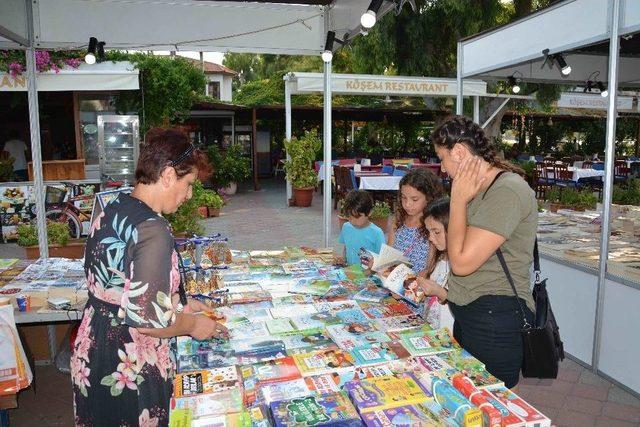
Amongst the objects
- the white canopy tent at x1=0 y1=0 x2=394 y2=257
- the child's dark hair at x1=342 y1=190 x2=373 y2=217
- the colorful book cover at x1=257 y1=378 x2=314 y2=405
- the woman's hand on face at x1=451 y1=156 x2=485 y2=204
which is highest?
the white canopy tent at x1=0 y1=0 x2=394 y2=257

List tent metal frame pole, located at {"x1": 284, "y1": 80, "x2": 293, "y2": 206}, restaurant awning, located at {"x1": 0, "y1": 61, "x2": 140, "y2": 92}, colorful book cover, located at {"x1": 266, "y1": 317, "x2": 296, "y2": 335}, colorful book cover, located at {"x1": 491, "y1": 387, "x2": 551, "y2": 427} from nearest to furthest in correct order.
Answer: colorful book cover, located at {"x1": 491, "y1": 387, "x2": 551, "y2": 427} → colorful book cover, located at {"x1": 266, "y1": 317, "x2": 296, "y2": 335} → restaurant awning, located at {"x1": 0, "y1": 61, "x2": 140, "y2": 92} → tent metal frame pole, located at {"x1": 284, "y1": 80, "x2": 293, "y2": 206}

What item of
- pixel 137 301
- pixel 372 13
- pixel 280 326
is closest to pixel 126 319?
pixel 137 301

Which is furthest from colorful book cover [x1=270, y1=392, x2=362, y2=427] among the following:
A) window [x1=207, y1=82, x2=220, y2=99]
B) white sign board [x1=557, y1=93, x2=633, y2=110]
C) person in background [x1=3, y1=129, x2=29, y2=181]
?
window [x1=207, y1=82, x2=220, y2=99]

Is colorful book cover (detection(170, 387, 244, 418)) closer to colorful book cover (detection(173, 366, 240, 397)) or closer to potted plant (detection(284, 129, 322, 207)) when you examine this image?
colorful book cover (detection(173, 366, 240, 397))

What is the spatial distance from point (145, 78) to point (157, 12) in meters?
7.35

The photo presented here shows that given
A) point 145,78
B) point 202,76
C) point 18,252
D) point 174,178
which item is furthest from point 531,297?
point 202,76

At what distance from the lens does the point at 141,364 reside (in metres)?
1.80

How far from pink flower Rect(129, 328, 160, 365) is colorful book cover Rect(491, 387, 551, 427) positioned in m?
1.18

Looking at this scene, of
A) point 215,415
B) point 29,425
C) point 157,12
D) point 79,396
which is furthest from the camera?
point 157,12

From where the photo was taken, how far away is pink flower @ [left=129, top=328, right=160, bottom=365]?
178 cm

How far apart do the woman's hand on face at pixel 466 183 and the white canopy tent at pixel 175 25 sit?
96.5 inches

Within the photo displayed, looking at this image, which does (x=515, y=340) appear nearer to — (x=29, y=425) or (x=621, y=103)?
(x=29, y=425)

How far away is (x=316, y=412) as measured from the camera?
1.50m

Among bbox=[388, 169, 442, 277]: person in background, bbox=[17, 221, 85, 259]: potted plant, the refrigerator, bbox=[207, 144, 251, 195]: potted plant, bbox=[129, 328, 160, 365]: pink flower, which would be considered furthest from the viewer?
bbox=[207, 144, 251, 195]: potted plant
